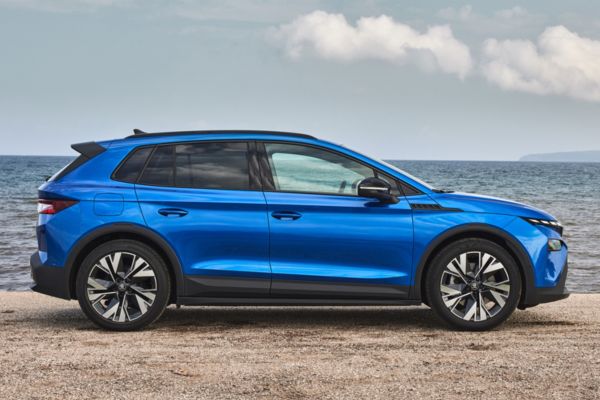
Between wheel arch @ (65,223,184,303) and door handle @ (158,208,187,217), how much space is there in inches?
6.8

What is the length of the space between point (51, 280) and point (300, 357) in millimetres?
2264

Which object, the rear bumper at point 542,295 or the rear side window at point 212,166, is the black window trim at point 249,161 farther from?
the rear bumper at point 542,295

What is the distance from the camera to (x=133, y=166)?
22.6ft

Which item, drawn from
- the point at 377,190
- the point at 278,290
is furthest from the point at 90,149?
the point at 377,190

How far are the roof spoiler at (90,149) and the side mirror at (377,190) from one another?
214 centimetres

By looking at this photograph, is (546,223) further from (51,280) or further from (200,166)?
(51,280)

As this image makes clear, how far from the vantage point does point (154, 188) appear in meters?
6.78

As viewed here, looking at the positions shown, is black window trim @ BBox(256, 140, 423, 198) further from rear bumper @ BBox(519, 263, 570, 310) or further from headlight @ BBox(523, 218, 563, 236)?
rear bumper @ BBox(519, 263, 570, 310)

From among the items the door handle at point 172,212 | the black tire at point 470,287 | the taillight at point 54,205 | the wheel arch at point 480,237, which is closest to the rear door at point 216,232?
the door handle at point 172,212

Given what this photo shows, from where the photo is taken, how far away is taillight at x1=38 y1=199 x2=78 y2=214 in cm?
676

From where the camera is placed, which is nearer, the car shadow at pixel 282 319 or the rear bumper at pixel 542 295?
the rear bumper at pixel 542 295

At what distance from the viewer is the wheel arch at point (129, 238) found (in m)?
6.68

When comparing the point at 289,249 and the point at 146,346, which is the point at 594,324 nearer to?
the point at 289,249

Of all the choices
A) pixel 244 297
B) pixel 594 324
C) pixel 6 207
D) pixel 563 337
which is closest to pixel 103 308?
pixel 244 297
